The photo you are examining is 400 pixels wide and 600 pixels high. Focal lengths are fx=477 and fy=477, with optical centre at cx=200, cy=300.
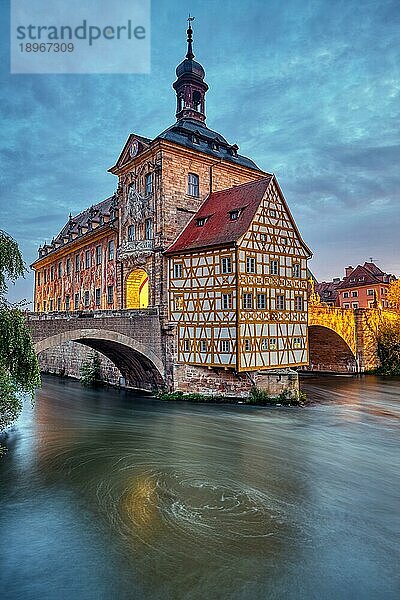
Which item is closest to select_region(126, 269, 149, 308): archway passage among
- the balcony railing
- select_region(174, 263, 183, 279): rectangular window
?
the balcony railing

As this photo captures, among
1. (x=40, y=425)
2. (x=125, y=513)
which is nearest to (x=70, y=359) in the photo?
(x=40, y=425)

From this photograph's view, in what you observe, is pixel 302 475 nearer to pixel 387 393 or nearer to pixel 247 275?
pixel 247 275

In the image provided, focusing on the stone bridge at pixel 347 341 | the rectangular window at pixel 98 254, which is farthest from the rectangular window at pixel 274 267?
the rectangular window at pixel 98 254

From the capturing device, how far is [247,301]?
20828 mm

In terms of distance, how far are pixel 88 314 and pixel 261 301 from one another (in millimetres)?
7763

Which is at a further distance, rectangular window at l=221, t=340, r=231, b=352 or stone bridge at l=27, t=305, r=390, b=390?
rectangular window at l=221, t=340, r=231, b=352

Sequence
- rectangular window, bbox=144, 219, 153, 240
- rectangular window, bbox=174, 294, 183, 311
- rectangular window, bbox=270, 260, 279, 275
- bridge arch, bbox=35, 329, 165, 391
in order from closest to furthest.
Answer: bridge arch, bbox=35, 329, 165, 391
rectangular window, bbox=270, 260, 279, 275
rectangular window, bbox=174, 294, 183, 311
rectangular window, bbox=144, 219, 153, 240

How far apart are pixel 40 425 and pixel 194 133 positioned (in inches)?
667

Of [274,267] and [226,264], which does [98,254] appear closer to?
[226,264]

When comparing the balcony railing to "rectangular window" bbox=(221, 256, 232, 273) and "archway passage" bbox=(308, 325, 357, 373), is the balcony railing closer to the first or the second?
"rectangular window" bbox=(221, 256, 232, 273)

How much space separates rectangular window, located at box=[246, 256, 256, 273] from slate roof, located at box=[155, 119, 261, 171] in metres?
7.65

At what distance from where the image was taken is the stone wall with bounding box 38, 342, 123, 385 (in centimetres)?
2766

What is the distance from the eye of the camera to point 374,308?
3588cm

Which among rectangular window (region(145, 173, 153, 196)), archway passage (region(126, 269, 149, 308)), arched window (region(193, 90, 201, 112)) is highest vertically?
arched window (region(193, 90, 201, 112))
